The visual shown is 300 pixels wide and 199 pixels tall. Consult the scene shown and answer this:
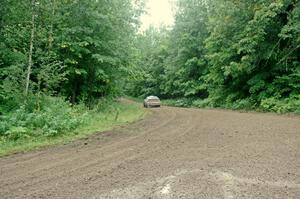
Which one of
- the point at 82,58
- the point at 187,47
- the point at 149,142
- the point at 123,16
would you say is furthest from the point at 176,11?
the point at 149,142

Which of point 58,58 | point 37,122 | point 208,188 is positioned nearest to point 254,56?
point 58,58

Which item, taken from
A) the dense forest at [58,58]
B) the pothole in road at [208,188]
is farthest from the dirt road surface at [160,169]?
the dense forest at [58,58]

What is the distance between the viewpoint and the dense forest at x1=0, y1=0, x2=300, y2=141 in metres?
13.2

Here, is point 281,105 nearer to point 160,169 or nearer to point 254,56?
point 254,56

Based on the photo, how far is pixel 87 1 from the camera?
19031 millimetres

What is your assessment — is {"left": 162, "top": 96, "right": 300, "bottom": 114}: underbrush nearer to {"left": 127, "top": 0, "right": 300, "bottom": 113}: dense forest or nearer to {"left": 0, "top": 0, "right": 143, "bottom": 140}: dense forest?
{"left": 127, "top": 0, "right": 300, "bottom": 113}: dense forest

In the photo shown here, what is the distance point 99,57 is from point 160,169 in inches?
515

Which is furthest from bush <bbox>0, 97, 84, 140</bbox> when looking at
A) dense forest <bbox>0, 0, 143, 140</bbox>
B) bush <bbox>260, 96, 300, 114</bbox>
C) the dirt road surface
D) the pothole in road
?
bush <bbox>260, 96, 300, 114</bbox>

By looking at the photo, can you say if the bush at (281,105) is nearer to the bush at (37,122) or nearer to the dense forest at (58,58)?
the dense forest at (58,58)

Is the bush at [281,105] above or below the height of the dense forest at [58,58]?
below

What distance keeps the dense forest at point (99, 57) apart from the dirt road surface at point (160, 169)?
306 cm

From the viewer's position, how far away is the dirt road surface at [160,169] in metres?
5.09

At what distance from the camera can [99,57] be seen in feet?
60.9

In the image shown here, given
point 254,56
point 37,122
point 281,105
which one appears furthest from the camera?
point 254,56
